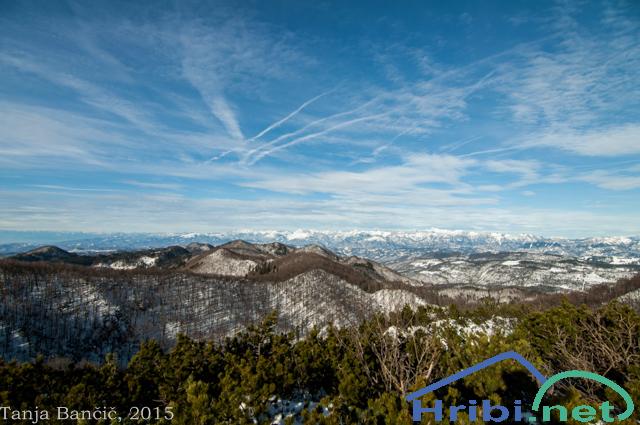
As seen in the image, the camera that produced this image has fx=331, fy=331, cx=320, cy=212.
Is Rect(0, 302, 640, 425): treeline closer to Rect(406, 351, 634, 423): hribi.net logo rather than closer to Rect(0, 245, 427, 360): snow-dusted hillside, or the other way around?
Rect(406, 351, 634, 423): hribi.net logo

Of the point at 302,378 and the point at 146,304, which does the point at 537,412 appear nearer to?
the point at 302,378

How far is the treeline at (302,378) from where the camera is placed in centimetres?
1348

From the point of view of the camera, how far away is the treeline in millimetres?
13484

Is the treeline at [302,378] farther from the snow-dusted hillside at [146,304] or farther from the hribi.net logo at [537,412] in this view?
the snow-dusted hillside at [146,304]

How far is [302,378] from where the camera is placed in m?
21.5

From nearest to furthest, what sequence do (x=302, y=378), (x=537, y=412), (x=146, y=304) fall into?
1. (x=537, y=412)
2. (x=302, y=378)
3. (x=146, y=304)

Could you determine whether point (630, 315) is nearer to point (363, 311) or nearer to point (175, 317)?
point (363, 311)

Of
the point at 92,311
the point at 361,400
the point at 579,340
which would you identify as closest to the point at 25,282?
the point at 92,311

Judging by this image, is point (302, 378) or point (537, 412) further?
point (302, 378)

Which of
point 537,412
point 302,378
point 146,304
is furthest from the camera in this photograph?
point 146,304

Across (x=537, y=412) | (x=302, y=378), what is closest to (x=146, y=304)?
(x=302, y=378)

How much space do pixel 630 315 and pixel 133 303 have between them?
158724mm

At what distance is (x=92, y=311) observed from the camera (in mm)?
131250

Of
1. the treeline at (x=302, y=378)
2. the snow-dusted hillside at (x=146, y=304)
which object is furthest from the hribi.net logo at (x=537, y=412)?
the snow-dusted hillside at (x=146, y=304)
